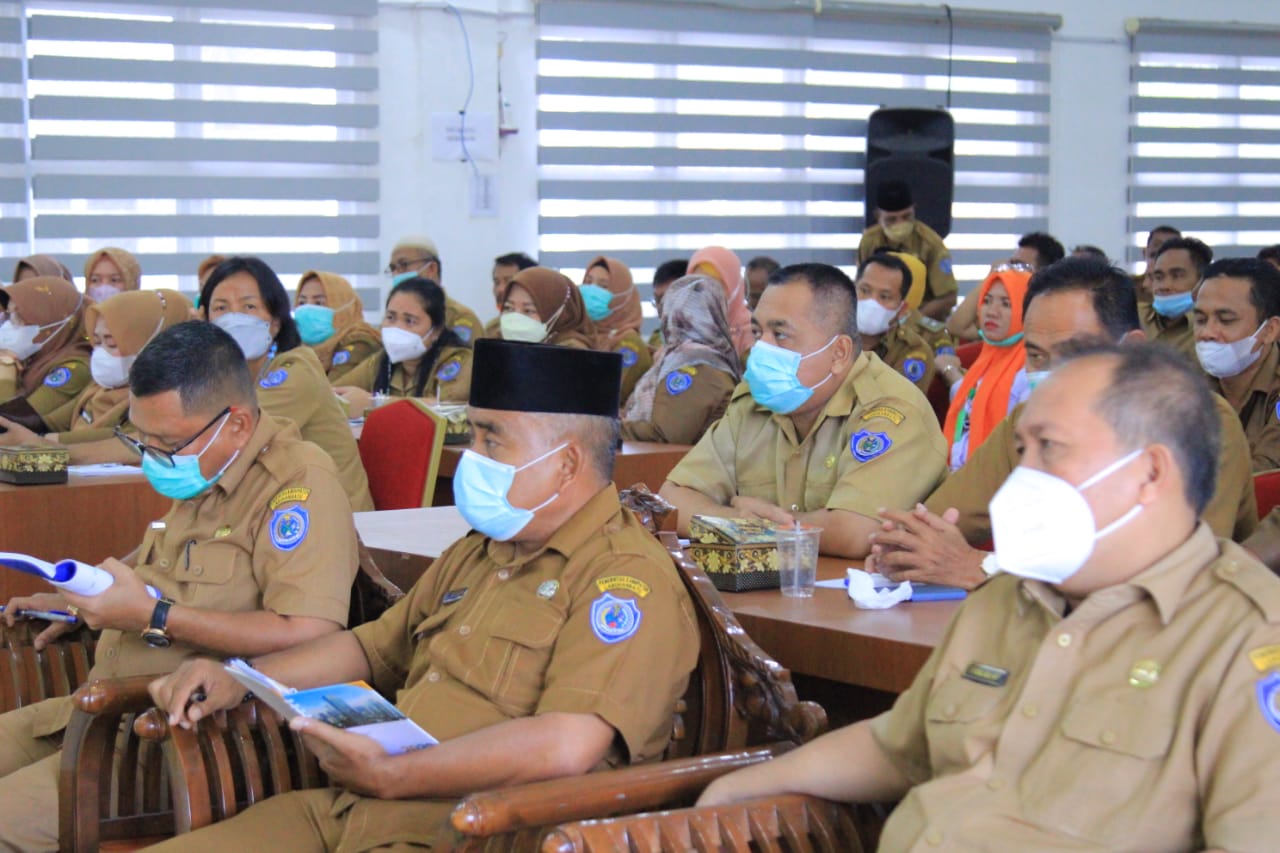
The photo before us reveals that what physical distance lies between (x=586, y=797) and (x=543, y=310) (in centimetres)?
491

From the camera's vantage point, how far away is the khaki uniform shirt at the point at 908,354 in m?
6.52

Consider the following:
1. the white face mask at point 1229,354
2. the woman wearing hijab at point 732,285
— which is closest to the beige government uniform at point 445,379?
the woman wearing hijab at point 732,285

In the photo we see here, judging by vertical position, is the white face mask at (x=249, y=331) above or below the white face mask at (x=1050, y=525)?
above

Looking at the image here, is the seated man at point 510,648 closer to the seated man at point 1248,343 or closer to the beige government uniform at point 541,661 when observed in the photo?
the beige government uniform at point 541,661

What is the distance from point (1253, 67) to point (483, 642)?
11.1 metres

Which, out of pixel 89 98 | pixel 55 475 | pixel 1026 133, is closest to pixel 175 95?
pixel 89 98

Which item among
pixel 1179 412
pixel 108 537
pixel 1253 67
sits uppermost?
pixel 1253 67

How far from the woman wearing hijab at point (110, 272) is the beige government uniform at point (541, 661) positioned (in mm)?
6502

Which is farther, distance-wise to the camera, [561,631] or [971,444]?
[971,444]

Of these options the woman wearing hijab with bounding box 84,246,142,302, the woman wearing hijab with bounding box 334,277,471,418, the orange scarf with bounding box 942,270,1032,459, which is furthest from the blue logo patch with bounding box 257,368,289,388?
the woman wearing hijab with bounding box 84,246,142,302

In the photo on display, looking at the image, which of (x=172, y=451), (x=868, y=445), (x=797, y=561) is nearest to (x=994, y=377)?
(x=868, y=445)

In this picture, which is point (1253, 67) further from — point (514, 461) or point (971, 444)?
point (514, 461)

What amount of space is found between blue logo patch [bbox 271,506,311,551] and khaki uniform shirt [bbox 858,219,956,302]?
7186 mm

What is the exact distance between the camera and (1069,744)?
4.91 ft
